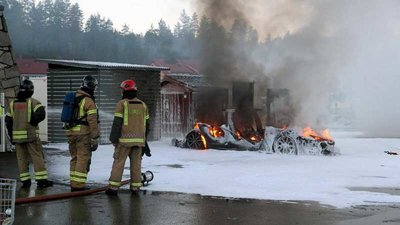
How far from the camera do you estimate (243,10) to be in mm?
17438

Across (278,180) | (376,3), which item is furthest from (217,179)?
(376,3)

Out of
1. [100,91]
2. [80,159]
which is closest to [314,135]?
[100,91]

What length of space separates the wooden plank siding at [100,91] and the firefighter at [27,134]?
27.2 ft

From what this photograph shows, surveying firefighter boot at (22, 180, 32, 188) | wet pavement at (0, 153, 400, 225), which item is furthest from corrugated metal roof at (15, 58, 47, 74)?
wet pavement at (0, 153, 400, 225)

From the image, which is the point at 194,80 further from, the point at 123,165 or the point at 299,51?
the point at 123,165

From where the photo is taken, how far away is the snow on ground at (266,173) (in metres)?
7.89

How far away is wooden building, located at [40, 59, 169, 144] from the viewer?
17141 millimetres

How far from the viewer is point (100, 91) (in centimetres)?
1714

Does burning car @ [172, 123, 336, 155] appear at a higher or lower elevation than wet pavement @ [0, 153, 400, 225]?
higher

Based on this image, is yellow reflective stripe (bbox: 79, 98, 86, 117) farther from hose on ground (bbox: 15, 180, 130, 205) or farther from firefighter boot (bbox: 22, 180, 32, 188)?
firefighter boot (bbox: 22, 180, 32, 188)

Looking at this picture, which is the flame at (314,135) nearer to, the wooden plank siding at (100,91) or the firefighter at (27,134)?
the wooden plank siding at (100,91)

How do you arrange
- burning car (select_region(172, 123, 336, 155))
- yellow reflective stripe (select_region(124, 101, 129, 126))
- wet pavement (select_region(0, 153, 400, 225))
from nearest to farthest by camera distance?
wet pavement (select_region(0, 153, 400, 225)), yellow reflective stripe (select_region(124, 101, 129, 126)), burning car (select_region(172, 123, 336, 155))

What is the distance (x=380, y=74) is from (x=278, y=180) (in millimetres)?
20222

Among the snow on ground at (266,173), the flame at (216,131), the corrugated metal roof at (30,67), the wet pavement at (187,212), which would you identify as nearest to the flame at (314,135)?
the snow on ground at (266,173)
